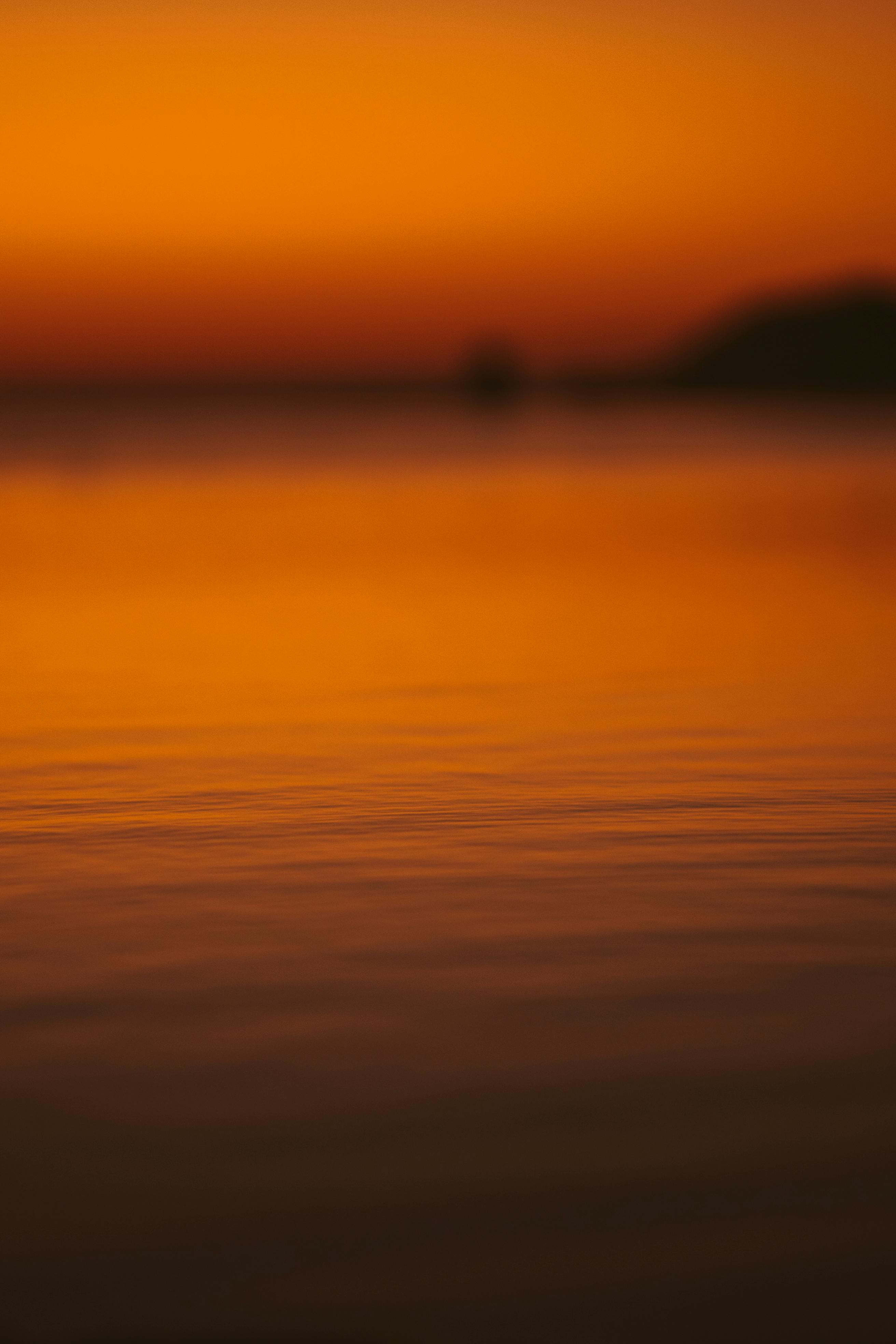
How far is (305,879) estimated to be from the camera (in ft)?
22.5

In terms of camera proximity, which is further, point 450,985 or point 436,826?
point 436,826

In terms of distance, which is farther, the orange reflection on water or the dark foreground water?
the orange reflection on water

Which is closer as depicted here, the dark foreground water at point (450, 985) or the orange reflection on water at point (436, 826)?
the dark foreground water at point (450, 985)

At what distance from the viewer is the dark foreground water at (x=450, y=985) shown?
3.88 m

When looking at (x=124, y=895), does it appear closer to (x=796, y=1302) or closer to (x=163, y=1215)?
(x=163, y=1215)

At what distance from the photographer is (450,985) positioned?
5.60m

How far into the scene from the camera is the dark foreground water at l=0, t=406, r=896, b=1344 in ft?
12.7

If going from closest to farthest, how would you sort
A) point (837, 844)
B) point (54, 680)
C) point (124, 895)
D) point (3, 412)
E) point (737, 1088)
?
point (737, 1088) < point (124, 895) < point (837, 844) < point (54, 680) < point (3, 412)

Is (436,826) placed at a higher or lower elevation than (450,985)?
higher

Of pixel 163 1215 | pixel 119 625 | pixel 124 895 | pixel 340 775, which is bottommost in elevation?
pixel 163 1215

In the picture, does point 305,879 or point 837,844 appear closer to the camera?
point 305,879

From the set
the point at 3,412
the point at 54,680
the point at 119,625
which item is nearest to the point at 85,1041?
the point at 54,680

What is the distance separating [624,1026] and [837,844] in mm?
2467

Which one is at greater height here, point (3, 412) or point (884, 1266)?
point (3, 412)
